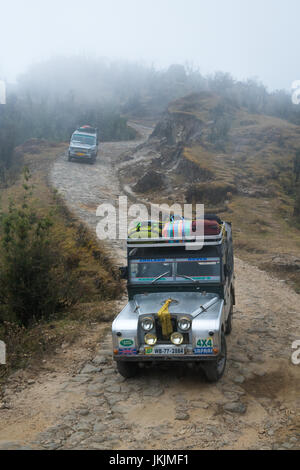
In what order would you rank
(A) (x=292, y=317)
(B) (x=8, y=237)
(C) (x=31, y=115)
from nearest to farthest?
(B) (x=8, y=237) < (A) (x=292, y=317) < (C) (x=31, y=115)

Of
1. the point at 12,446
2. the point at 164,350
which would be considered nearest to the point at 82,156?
the point at 164,350

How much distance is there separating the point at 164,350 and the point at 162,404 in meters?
0.71

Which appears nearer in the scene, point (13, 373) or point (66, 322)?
point (13, 373)

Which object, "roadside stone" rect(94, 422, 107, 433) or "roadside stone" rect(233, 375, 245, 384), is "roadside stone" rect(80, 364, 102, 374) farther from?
"roadside stone" rect(233, 375, 245, 384)

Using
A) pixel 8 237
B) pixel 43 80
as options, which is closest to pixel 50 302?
pixel 8 237

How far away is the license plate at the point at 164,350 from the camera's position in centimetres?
628

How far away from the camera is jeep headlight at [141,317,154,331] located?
6539 millimetres

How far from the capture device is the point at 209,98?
3944 cm

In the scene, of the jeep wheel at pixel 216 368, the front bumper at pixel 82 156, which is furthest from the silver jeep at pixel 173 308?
the front bumper at pixel 82 156

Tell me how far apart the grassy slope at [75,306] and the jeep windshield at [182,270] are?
2.32 m
